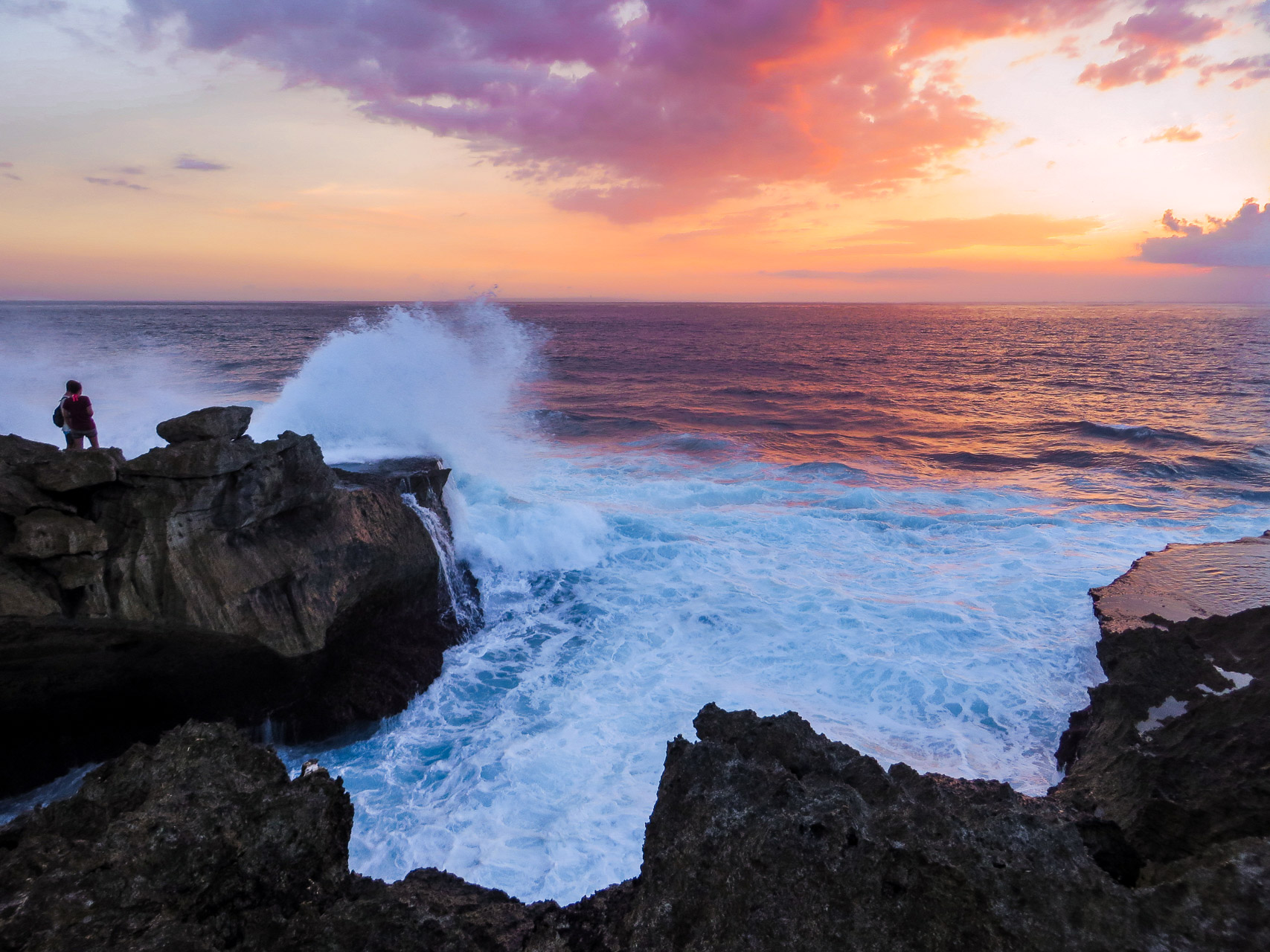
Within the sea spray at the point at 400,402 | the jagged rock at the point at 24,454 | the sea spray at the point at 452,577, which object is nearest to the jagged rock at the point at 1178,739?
the sea spray at the point at 452,577

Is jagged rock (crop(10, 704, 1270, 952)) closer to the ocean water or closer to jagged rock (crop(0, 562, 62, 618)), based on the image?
the ocean water

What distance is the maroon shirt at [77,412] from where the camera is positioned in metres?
7.87

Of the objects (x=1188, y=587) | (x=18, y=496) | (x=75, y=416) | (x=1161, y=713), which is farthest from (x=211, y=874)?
(x=1188, y=587)

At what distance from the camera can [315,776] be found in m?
3.11

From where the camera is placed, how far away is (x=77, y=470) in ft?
19.0

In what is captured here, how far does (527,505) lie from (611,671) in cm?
510

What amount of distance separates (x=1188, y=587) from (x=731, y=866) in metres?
7.40

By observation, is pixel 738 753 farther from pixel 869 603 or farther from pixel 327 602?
pixel 869 603

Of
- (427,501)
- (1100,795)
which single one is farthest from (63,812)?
(427,501)

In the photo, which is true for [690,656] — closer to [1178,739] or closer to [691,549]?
[691,549]

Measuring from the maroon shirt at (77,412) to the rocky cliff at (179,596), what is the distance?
2.51 meters

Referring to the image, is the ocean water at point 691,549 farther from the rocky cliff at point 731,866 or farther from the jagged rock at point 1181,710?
the rocky cliff at point 731,866

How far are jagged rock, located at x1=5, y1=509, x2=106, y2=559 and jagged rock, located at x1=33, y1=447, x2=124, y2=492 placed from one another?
9.6 inches

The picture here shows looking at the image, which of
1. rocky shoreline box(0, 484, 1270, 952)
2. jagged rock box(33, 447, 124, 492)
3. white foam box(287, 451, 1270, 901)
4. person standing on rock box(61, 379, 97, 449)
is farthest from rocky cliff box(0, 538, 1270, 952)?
person standing on rock box(61, 379, 97, 449)
